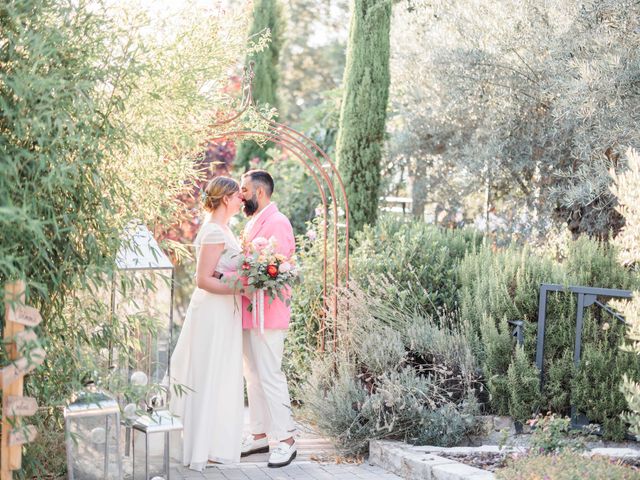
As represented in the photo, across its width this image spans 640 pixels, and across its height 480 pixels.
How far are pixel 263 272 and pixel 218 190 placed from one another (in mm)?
605

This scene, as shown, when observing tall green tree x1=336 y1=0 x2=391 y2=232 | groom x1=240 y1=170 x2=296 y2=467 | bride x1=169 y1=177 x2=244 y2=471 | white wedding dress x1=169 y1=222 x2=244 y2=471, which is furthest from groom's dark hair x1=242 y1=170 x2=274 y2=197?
tall green tree x1=336 y1=0 x2=391 y2=232

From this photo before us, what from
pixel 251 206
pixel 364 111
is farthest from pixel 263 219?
pixel 364 111

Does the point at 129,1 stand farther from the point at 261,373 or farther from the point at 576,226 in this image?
the point at 576,226

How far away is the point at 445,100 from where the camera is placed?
9.52 m

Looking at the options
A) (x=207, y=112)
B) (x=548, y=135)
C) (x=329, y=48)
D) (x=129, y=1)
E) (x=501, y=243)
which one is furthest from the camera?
(x=329, y=48)

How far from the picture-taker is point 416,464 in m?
4.93

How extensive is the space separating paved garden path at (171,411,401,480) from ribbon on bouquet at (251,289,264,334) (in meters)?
0.90

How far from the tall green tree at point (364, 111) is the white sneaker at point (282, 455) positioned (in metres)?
3.74

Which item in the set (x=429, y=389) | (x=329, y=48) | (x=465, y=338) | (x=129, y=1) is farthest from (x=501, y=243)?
(x=329, y=48)

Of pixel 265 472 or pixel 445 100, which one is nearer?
pixel 265 472

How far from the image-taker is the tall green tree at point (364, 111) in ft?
28.6

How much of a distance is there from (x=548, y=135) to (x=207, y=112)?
4.17m

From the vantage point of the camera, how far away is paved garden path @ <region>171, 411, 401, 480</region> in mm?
5008

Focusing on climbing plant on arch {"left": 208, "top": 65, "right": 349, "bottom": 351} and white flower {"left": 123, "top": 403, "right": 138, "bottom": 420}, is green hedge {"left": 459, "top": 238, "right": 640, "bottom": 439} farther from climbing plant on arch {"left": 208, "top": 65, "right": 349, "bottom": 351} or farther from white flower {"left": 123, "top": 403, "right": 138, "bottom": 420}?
white flower {"left": 123, "top": 403, "right": 138, "bottom": 420}
